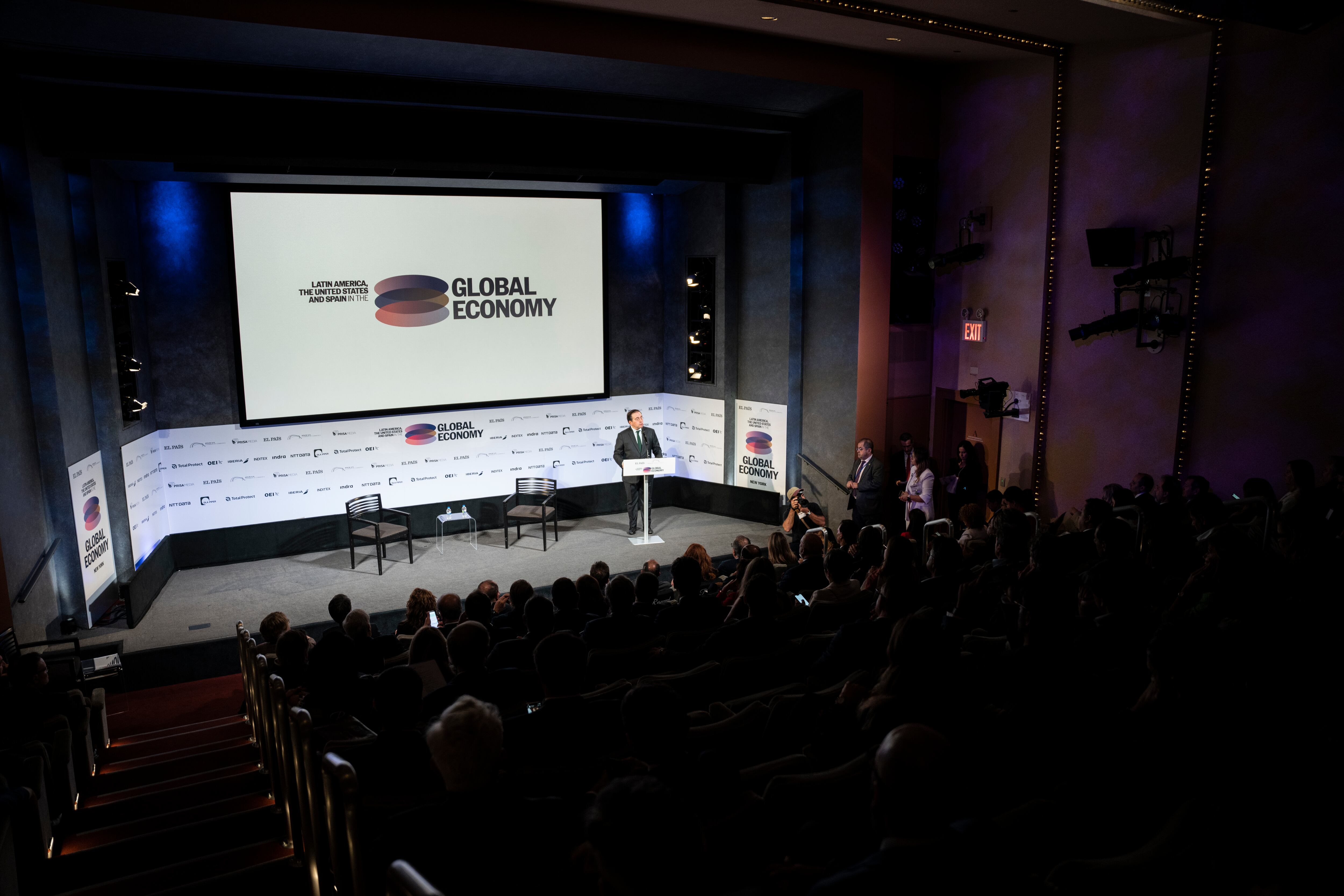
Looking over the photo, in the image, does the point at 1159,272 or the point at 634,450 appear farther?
the point at 634,450

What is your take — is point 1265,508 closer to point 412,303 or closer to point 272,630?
point 272,630

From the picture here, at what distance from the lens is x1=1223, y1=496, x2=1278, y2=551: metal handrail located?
566cm

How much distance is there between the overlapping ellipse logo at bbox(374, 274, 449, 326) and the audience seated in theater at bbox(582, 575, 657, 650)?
6.46 m

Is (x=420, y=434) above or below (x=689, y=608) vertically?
above

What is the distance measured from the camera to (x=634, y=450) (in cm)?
1036

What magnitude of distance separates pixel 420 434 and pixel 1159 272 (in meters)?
7.87

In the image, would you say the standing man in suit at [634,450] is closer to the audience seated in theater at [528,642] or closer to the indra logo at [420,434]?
the indra logo at [420,434]

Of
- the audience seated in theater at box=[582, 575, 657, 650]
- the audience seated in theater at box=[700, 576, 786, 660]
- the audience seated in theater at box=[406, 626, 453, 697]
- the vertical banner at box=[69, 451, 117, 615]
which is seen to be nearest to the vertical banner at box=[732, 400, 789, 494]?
the audience seated in theater at box=[582, 575, 657, 650]

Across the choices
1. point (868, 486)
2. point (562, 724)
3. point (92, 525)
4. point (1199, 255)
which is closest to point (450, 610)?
point (562, 724)

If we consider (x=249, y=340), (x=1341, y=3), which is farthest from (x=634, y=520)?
(x=1341, y=3)

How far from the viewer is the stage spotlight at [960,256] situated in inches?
358

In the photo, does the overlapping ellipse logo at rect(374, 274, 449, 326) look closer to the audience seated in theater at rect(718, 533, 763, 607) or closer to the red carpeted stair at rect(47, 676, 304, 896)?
the audience seated in theater at rect(718, 533, 763, 607)

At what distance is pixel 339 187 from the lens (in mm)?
9234

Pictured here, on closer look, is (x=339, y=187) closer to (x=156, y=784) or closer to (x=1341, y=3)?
(x=156, y=784)
